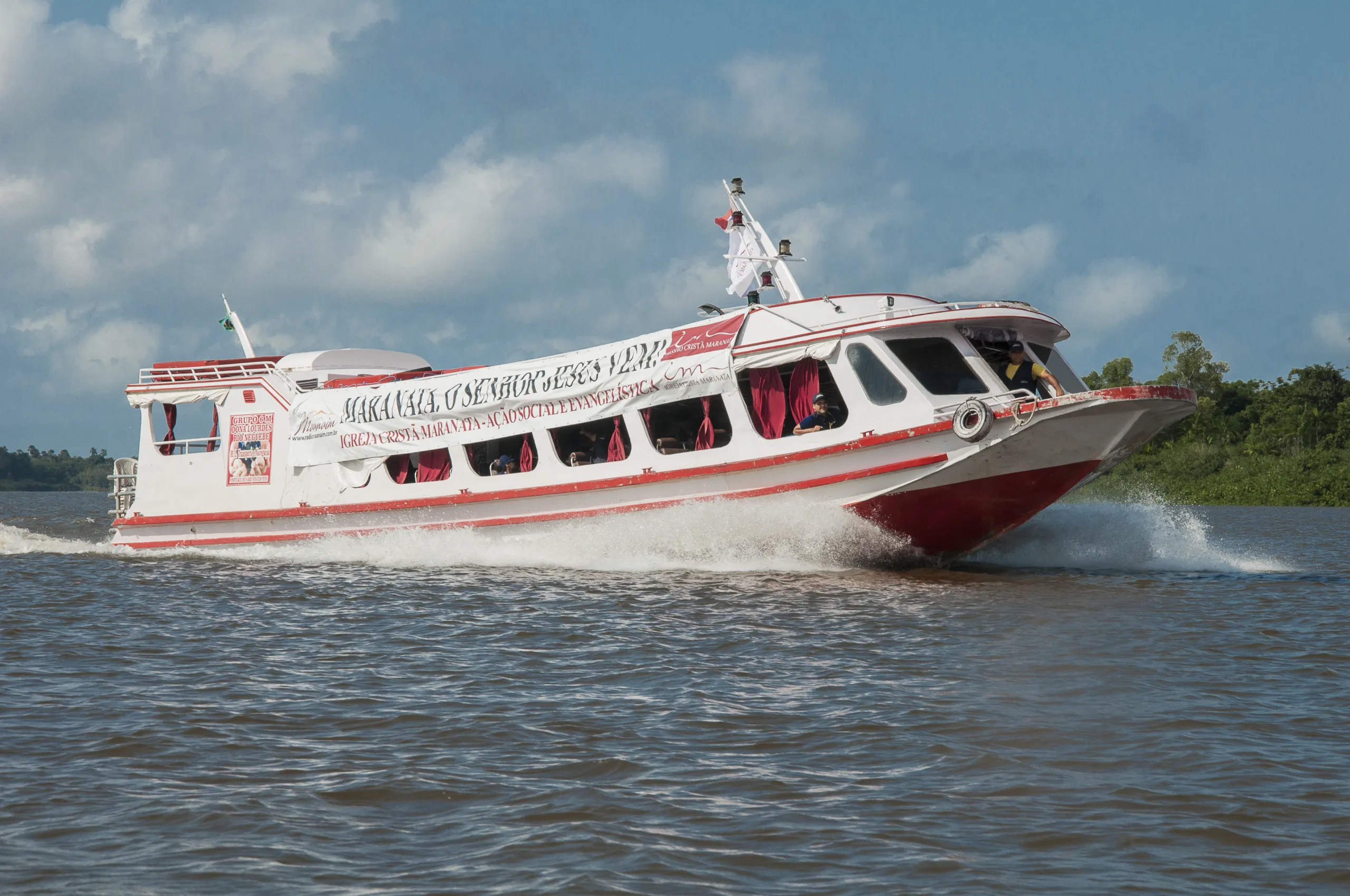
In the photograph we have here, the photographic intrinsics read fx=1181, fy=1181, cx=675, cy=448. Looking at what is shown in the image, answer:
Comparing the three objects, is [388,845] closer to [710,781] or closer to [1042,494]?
[710,781]

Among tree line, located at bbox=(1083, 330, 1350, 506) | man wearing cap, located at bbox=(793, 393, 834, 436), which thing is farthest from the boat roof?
tree line, located at bbox=(1083, 330, 1350, 506)

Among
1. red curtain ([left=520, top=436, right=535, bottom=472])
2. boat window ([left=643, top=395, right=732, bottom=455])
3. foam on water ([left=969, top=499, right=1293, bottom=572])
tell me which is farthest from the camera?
red curtain ([left=520, top=436, right=535, bottom=472])

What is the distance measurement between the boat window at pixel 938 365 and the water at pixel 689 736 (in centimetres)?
186

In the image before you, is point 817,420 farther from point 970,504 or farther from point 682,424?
point 682,424

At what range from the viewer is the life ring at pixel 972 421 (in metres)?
12.7

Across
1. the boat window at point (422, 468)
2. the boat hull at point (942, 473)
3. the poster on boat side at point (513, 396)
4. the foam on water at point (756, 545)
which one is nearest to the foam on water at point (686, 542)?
the foam on water at point (756, 545)

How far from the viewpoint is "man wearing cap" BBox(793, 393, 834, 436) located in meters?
13.8

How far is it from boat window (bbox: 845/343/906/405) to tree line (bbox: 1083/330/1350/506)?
28195 millimetres

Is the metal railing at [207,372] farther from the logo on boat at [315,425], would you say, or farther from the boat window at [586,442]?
the boat window at [586,442]

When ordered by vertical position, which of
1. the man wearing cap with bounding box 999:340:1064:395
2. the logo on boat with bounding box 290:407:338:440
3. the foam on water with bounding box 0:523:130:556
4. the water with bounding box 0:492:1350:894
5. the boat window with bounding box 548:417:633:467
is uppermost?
the man wearing cap with bounding box 999:340:1064:395

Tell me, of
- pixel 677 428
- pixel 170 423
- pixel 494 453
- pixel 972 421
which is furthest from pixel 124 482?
pixel 972 421

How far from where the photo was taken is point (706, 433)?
14.5 m

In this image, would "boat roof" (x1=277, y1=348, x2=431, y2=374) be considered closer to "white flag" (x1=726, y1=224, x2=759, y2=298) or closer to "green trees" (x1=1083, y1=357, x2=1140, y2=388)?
"white flag" (x1=726, y1=224, x2=759, y2=298)

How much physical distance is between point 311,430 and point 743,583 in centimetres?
814
